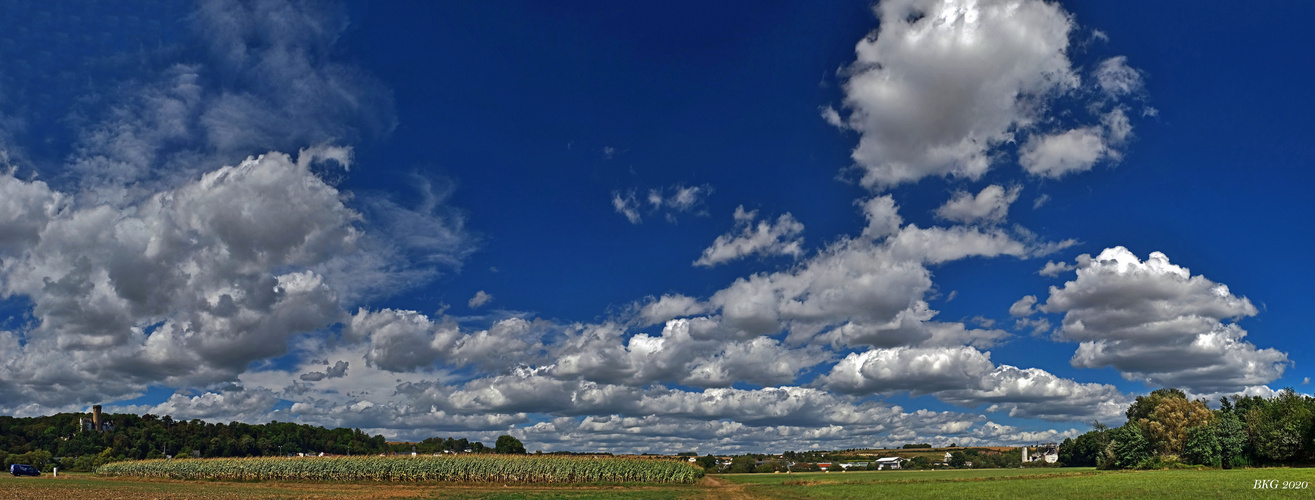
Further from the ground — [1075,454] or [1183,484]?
[1183,484]

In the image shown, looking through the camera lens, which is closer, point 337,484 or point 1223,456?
point 337,484

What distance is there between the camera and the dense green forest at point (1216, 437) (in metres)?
97.6

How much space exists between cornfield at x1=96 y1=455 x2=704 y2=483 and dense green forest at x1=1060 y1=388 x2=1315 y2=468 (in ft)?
251

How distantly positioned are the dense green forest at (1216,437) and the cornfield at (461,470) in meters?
76.5

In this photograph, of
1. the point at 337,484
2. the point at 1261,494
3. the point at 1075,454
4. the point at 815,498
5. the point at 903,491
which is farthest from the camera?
the point at 1075,454

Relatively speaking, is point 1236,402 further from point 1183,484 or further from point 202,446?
point 202,446

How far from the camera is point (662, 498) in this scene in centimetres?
6444

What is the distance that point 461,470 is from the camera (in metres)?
94.6

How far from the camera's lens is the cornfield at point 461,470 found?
94312 mm

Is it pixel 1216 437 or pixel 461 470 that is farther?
pixel 1216 437

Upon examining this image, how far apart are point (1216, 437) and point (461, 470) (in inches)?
4272

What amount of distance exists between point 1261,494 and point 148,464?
127 m

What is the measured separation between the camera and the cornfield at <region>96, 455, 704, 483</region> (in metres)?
94.3

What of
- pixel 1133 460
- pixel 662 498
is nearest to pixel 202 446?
pixel 662 498
